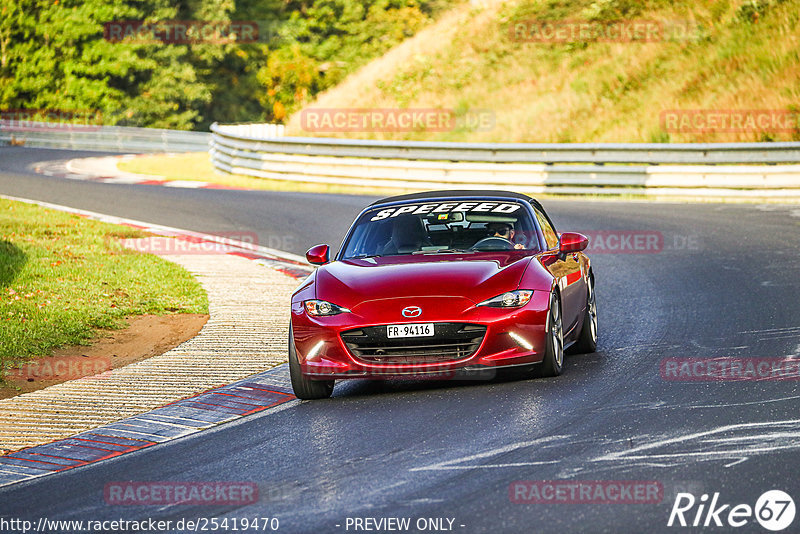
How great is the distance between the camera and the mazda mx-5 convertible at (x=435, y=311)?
8484 millimetres

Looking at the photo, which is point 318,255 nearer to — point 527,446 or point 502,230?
point 502,230

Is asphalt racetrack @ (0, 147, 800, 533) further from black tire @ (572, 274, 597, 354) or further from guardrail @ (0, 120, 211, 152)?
guardrail @ (0, 120, 211, 152)

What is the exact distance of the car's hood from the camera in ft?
28.5

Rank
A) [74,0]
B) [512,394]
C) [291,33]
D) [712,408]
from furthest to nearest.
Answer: [291,33]
[74,0]
[512,394]
[712,408]

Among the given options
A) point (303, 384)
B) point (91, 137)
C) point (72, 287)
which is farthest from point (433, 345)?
point (91, 137)

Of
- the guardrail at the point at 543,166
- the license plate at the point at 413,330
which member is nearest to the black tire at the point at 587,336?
the license plate at the point at 413,330

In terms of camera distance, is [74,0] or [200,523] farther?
[74,0]

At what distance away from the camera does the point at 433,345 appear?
8.49 m

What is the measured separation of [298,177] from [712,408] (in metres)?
22.3

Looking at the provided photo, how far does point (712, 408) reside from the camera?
7688 millimetres

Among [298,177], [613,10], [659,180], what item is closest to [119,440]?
[659,180]

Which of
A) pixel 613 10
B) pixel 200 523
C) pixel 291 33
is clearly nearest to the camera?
pixel 200 523

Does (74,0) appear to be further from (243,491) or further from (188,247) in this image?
(243,491)

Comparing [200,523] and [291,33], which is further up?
[291,33]
